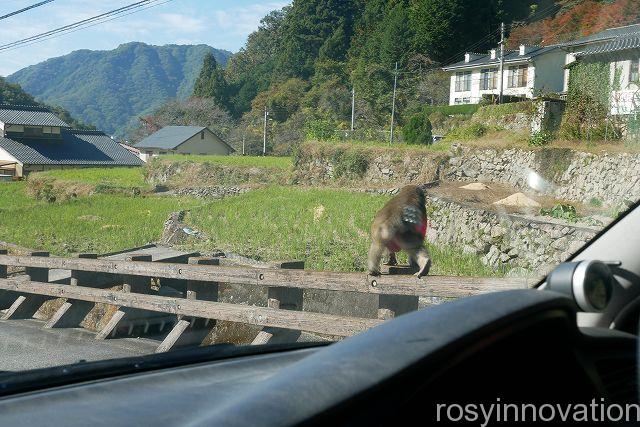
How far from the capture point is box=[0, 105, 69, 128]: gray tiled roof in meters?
14.3

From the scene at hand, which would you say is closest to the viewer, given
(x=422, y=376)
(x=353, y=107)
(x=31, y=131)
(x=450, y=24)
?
(x=422, y=376)

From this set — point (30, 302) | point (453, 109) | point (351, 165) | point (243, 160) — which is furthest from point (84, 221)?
point (453, 109)

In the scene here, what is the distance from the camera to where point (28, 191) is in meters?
14.4

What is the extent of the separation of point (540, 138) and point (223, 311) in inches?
101

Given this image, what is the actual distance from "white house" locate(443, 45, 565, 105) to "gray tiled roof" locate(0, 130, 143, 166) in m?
7.91

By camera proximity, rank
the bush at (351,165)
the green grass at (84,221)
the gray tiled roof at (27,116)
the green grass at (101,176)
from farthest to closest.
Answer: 1. the gray tiled roof at (27,116)
2. the green grass at (101,176)
3. the green grass at (84,221)
4. the bush at (351,165)

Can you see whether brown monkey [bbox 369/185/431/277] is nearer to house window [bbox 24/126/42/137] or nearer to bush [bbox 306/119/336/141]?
bush [bbox 306/119/336/141]

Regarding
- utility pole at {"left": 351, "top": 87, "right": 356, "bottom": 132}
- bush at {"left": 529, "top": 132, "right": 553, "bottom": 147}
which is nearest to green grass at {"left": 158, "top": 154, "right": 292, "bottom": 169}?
utility pole at {"left": 351, "top": 87, "right": 356, "bottom": 132}

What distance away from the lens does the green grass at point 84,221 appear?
464 inches

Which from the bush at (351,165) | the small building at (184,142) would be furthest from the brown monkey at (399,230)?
the small building at (184,142)

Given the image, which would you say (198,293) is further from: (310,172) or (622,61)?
(310,172)

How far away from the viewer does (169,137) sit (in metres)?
11.5

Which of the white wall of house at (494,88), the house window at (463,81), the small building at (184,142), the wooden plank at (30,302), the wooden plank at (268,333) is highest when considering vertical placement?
the house window at (463,81)

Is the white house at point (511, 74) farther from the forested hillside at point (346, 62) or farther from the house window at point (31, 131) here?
the house window at point (31, 131)
